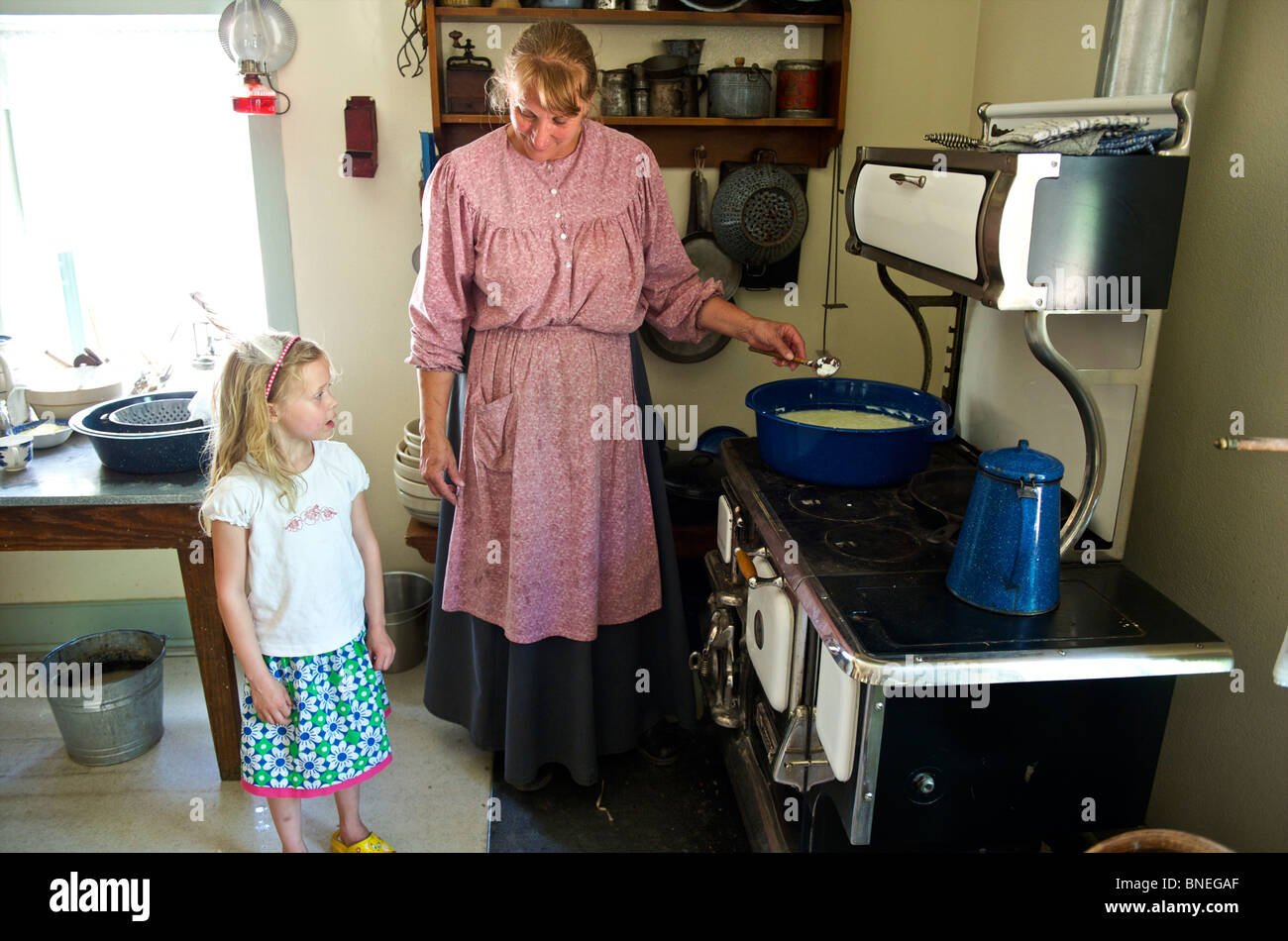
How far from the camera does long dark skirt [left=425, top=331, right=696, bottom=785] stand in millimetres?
2152

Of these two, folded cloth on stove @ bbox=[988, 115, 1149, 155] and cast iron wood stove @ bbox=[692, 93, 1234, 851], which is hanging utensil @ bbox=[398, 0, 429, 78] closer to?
cast iron wood stove @ bbox=[692, 93, 1234, 851]

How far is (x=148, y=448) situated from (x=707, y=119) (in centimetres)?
154

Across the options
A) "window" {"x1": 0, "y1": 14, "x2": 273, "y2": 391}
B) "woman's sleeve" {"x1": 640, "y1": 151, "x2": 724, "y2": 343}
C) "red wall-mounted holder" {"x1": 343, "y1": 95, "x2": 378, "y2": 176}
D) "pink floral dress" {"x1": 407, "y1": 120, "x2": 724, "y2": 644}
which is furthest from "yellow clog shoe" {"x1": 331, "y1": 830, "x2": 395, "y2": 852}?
"red wall-mounted holder" {"x1": 343, "y1": 95, "x2": 378, "y2": 176}

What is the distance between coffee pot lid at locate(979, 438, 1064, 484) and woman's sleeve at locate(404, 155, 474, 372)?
1.06 metres

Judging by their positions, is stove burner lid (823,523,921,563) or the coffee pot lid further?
stove burner lid (823,523,921,563)

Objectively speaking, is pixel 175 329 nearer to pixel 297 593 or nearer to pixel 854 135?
pixel 297 593

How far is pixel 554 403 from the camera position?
6.54ft

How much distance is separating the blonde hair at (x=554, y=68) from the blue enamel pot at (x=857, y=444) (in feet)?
2.18

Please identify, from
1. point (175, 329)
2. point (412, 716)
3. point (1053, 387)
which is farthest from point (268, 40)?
point (1053, 387)

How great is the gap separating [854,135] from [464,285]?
1.31 m

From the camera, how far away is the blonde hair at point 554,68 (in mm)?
1742

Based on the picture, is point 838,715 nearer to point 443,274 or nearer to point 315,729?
point 315,729

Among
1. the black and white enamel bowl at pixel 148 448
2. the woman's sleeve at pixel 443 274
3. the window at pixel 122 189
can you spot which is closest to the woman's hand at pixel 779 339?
the woman's sleeve at pixel 443 274

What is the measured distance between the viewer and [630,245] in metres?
1.98
